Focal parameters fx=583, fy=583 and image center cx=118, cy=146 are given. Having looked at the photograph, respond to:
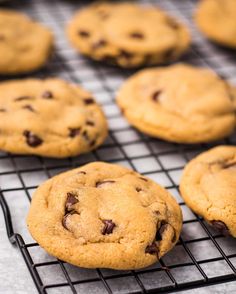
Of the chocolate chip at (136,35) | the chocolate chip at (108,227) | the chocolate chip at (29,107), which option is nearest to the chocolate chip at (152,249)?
the chocolate chip at (108,227)

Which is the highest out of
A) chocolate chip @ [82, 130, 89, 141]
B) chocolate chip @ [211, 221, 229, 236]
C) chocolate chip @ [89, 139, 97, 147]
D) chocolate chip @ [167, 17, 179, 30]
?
chocolate chip @ [167, 17, 179, 30]

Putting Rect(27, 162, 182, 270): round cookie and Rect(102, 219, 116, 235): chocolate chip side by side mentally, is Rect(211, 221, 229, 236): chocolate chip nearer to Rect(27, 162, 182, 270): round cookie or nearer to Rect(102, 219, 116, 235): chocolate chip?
Rect(27, 162, 182, 270): round cookie

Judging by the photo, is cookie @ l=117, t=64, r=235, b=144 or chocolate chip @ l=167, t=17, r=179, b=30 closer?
cookie @ l=117, t=64, r=235, b=144

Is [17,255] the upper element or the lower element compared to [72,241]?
lower

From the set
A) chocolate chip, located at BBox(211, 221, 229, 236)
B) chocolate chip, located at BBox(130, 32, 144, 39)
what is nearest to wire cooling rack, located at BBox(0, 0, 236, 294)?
chocolate chip, located at BBox(211, 221, 229, 236)

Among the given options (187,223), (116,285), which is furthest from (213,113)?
(116,285)

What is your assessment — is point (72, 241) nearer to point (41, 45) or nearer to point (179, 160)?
point (179, 160)
